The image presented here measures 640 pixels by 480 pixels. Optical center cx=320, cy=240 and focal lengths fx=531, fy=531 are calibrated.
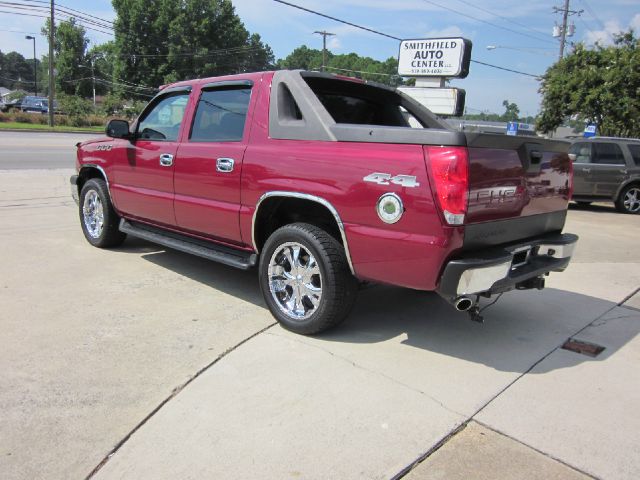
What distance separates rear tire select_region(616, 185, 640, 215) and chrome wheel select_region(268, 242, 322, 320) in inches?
437

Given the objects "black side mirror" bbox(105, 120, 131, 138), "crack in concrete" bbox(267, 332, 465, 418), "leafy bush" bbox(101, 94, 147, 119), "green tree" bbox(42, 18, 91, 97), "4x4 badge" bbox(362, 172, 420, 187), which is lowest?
"crack in concrete" bbox(267, 332, 465, 418)

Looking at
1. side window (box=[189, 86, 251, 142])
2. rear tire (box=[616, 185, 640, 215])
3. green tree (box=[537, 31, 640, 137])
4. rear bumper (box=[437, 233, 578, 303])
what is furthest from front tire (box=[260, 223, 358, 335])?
green tree (box=[537, 31, 640, 137])

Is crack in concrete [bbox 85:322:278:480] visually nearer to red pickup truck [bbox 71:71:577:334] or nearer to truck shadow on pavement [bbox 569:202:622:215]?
red pickup truck [bbox 71:71:577:334]

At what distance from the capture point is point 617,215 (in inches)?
481

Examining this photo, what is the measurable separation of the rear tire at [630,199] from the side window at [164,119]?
11062 mm

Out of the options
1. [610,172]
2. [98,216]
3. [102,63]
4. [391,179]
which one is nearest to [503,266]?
[391,179]

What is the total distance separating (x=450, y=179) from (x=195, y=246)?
2.65 metres

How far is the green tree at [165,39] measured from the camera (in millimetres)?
67250

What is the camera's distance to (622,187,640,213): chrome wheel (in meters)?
12.4

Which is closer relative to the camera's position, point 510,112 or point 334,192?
point 334,192

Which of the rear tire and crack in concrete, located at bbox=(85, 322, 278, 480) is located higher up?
the rear tire

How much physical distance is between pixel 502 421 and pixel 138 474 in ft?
Answer: 6.29

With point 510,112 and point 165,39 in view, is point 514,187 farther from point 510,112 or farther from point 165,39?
point 510,112

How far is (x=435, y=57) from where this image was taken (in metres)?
12.4
